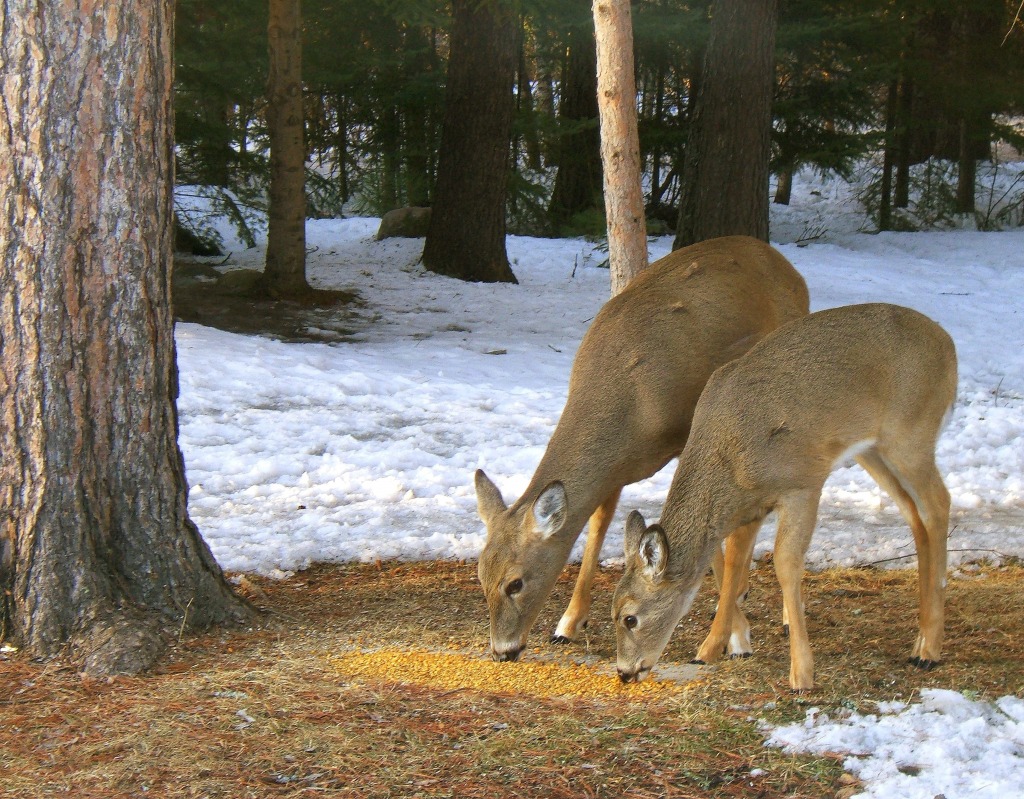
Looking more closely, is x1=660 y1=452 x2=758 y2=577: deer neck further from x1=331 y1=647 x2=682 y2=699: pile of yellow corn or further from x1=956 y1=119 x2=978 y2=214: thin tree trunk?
x1=956 y1=119 x2=978 y2=214: thin tree trunk

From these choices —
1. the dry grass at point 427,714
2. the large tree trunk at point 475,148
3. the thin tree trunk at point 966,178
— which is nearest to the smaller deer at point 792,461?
the dry grass at point 427,714

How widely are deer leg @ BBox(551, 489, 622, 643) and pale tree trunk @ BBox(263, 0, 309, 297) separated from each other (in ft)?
33.3

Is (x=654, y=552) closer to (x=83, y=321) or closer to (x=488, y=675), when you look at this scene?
(x=488, y=675)

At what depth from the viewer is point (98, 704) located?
14.4 feet

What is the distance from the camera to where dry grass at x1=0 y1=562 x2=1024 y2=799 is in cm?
371

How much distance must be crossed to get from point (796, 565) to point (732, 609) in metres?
0.59

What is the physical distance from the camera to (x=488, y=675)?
494 cm

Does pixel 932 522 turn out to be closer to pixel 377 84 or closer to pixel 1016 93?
pixel 377 84

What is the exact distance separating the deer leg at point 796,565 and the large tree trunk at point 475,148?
40.2 ft

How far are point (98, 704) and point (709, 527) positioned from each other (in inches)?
104

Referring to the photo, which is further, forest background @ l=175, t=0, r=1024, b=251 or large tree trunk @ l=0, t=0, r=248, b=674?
forest background @ l=175, t=0, r=1024, b=251

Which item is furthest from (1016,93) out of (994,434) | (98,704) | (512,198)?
(98,704)

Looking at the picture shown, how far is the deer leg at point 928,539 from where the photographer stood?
512cm

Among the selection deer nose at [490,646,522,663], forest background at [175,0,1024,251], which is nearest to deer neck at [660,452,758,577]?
deer nose at [490,646,522,663]
